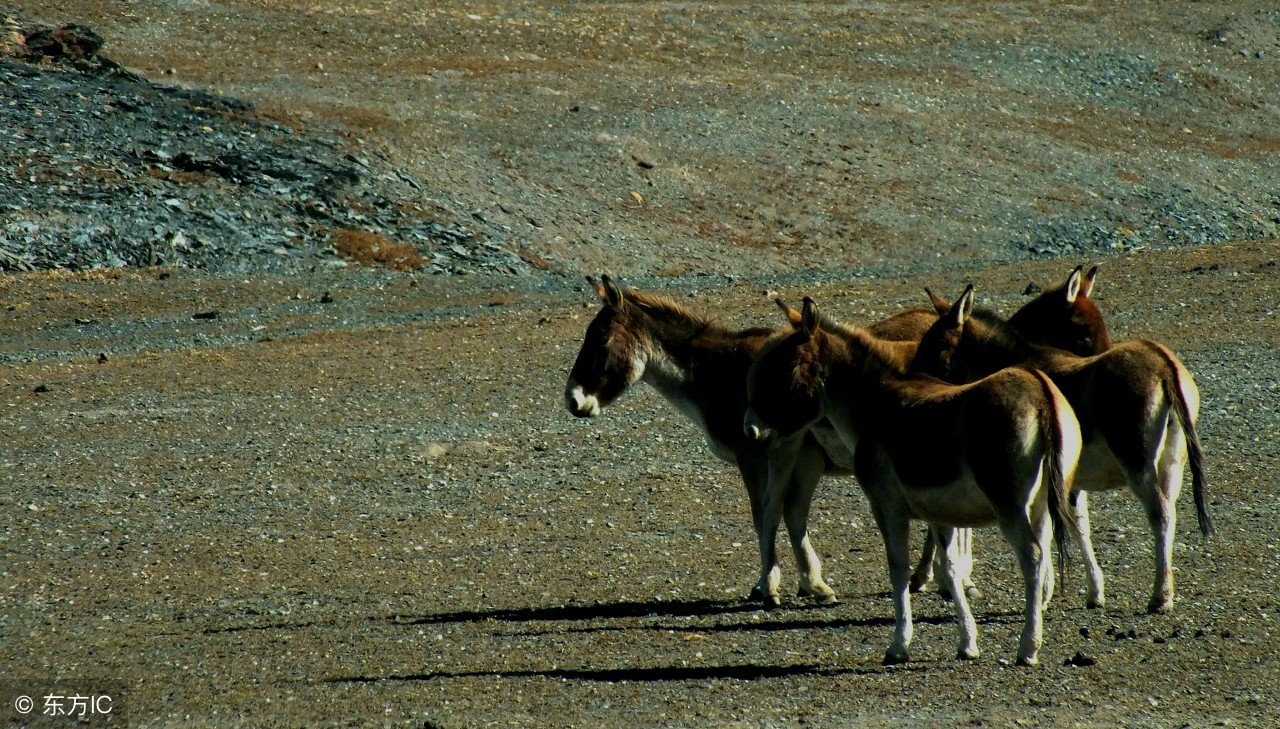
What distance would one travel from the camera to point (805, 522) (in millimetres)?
11328

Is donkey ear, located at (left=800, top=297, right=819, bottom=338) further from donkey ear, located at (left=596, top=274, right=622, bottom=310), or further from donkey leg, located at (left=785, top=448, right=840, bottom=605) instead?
donkey ear, located at (left=596, top=274, right=622, bottom=310)

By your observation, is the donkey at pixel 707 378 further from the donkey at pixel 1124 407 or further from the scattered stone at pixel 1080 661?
the scattered stone at pixel 1080 661

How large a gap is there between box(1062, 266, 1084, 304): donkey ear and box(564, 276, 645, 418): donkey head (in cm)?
325

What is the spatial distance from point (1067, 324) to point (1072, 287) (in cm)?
34

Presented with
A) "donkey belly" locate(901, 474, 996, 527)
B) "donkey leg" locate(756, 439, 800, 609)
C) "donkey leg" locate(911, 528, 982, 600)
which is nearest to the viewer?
"donkey belly" locate(901, 474, 996, 527)

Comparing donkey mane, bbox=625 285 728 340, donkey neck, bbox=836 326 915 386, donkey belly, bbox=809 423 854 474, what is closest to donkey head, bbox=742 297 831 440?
donkey neck, bbox=836 326 915 386

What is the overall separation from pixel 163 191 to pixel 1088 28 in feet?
95.7

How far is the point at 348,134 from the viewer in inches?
1289

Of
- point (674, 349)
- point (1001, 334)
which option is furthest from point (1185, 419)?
point (674, 349)

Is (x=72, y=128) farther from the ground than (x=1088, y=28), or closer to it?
closer to it

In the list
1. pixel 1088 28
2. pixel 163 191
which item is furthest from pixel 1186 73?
pixel 163 191

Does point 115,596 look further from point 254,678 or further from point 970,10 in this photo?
point 970,10

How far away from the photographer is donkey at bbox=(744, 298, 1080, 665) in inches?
344

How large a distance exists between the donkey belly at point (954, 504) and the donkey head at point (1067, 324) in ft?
9.99
